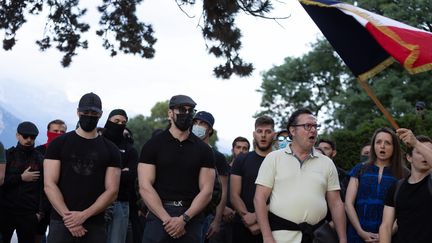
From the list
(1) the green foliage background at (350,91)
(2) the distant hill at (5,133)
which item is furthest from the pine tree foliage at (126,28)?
(1) the green foliage background at (350,91)

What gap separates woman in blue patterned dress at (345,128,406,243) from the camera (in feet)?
23.7

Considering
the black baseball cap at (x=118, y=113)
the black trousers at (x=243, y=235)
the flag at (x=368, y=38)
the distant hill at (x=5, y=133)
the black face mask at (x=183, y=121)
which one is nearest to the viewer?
the flag at (x=368, y=38)

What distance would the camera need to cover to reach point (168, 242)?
656cm

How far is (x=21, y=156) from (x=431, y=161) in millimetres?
5714

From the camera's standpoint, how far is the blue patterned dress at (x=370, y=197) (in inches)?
284

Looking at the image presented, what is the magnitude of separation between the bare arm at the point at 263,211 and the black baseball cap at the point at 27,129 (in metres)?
3.98

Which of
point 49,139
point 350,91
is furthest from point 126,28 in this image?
point 350,91

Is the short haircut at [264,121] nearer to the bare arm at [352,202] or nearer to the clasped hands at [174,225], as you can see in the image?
the bare arm at [352,202]

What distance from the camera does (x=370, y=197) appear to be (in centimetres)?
725

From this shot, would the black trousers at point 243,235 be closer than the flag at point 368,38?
No

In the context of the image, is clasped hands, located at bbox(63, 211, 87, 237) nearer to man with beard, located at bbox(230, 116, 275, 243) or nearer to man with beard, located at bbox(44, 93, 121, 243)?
man with beard, located at bbox(44, 93, 121, 243)

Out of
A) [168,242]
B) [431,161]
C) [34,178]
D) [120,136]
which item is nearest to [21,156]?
[34,178]

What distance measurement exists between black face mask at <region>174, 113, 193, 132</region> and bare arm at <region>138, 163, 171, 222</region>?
0.47 meters

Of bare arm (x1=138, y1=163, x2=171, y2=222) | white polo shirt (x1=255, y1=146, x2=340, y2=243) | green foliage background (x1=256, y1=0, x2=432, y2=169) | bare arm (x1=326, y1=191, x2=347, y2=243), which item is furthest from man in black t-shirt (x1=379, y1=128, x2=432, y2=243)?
green foliage background (x1=256, y1=0, x2=432, y2=169)
